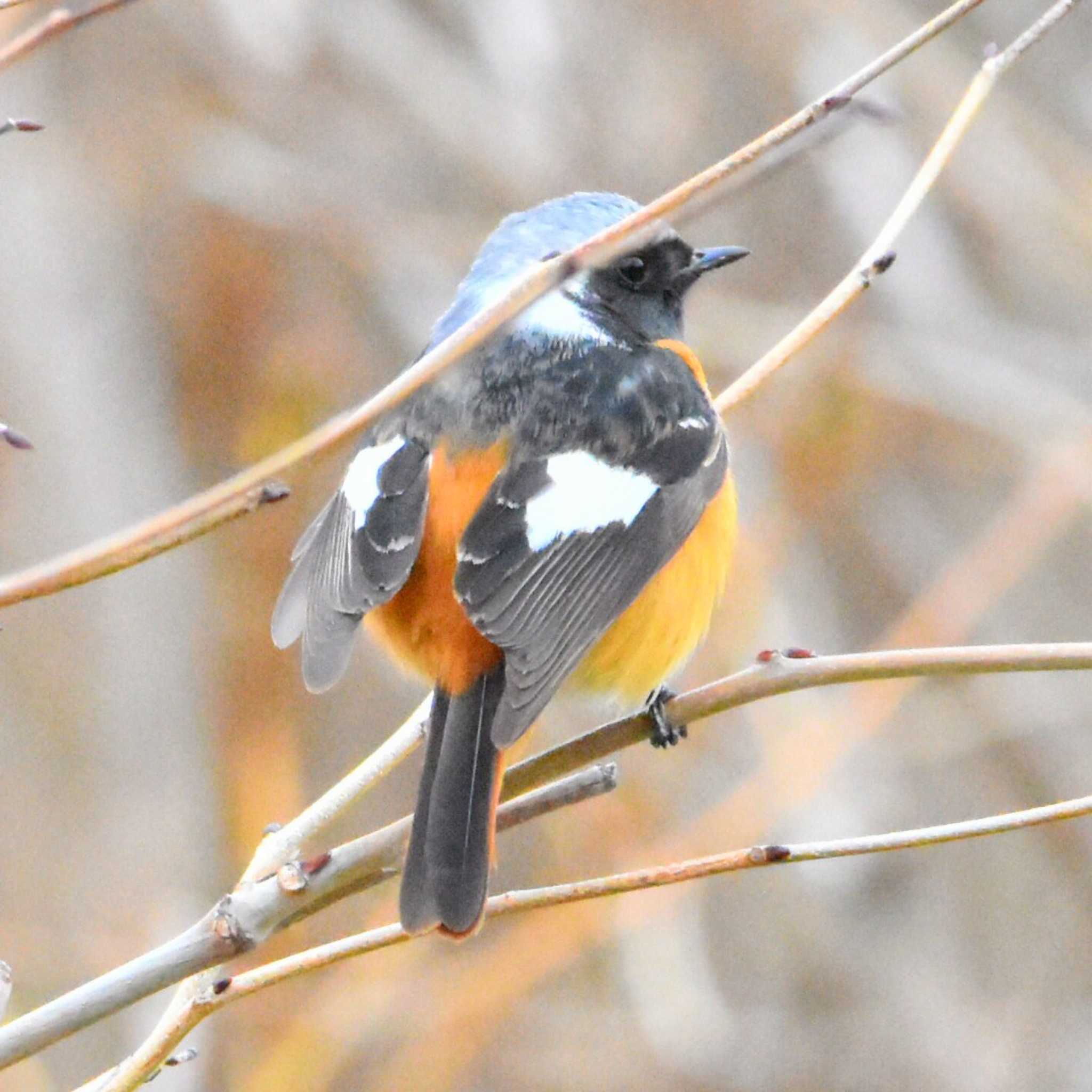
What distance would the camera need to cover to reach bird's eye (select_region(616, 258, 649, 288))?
3555mm

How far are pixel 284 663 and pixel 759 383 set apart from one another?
11.1 ft

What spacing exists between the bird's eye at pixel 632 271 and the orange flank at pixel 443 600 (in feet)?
2.44

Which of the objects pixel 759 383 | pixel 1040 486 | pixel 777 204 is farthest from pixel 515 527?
pixel 777 204

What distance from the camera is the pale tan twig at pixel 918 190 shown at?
2094 mm

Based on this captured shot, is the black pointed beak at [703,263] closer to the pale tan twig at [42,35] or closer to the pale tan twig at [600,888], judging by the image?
the pale tan twig at [600,888]

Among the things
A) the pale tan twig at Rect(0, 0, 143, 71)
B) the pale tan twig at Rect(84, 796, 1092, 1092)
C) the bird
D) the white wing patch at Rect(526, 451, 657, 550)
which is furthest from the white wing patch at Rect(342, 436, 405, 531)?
the pale tan twig at Rect(0, 0, 143, 71)

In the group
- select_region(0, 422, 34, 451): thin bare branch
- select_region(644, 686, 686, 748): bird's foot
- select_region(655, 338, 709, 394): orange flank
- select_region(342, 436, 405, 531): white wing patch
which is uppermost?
select_region(655, 338, 709, 394): orange flank

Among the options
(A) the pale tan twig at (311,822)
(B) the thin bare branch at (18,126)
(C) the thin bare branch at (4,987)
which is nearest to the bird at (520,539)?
(A) the pale tan twig at (311,822)

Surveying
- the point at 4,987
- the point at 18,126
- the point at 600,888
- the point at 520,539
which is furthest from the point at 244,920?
the point at 520,539

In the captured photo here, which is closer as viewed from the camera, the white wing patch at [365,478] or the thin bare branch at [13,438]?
the thin bare branch at [13,438]

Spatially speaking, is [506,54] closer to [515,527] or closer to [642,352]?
[642,352]

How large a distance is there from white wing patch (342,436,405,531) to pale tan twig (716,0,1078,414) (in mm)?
777

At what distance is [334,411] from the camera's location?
18.2 ft

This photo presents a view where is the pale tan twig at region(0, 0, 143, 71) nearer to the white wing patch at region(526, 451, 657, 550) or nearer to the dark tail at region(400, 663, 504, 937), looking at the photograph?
the dark tail at region(400, 663, 504, 937)
